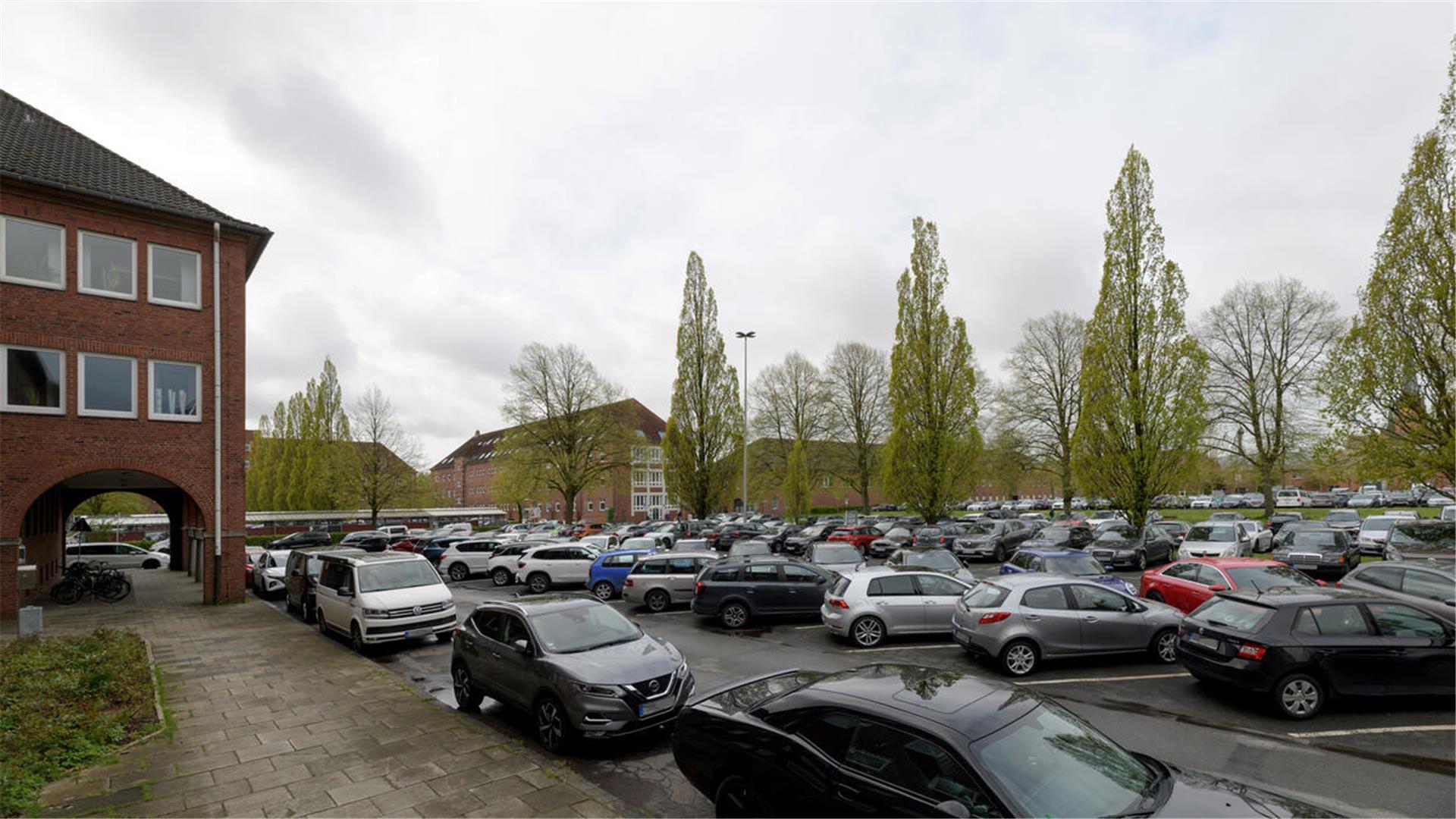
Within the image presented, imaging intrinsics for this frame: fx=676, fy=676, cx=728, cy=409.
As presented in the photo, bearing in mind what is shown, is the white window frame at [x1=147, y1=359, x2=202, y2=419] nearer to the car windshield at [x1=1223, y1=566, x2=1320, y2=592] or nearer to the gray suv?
the gray suv

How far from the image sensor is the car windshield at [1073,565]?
15191mm

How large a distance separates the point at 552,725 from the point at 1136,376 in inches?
901

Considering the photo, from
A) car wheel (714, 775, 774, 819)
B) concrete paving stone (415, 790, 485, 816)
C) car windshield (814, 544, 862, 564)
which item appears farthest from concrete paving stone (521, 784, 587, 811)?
car windshield (814, 544, 862, 564)

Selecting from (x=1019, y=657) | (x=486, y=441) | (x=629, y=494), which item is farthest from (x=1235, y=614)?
(x=486, y=441)

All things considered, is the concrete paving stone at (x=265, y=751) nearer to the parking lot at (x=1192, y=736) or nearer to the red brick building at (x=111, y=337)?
the parking lot at (x=1192, y=736)

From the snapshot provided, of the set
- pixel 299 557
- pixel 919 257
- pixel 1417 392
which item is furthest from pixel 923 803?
pixel 919 257

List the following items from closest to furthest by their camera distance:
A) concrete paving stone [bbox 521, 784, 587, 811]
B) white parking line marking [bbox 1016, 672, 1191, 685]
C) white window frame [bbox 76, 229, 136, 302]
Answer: concrete paving stone [bbox 521, 784, 587, 811], white parking line marking [bbox 1016, 672, 1191, 685], white window frame [bbox 76, 229, 136, 302]

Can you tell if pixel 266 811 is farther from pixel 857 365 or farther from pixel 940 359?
pixel 857 365

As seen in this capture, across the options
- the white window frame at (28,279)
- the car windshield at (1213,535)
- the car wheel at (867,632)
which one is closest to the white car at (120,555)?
the white window frame at (28,279)

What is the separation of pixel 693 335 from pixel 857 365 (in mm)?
15555

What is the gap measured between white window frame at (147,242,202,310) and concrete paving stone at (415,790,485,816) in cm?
1956

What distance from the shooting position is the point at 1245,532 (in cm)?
2441

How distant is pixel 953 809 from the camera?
365cm

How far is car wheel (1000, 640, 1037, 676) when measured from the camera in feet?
33.3
